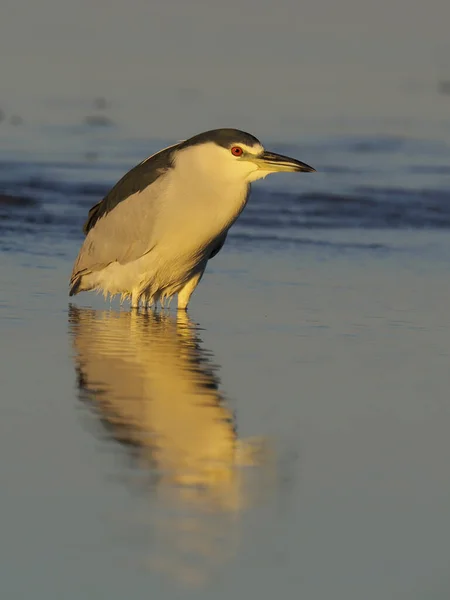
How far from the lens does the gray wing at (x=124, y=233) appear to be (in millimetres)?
10344

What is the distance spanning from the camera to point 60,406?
7180 mm

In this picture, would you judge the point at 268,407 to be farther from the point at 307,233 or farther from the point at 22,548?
the point at 307,233

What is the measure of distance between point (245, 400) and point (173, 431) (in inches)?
29.7

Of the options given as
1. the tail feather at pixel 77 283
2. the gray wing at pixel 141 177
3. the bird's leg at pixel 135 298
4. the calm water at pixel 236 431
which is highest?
the gray wing at pixel 141 177

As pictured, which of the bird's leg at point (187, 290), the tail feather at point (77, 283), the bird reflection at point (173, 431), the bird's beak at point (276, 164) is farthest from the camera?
the tail feather at point (77, 283)

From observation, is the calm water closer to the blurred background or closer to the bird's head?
the blurred background

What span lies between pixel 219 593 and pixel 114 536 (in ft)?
1.88

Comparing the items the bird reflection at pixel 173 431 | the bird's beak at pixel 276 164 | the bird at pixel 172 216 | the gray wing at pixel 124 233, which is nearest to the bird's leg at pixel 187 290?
the bird at pixel 172 216

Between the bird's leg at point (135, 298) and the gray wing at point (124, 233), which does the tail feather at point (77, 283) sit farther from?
the bird's leg at point (135, 298)

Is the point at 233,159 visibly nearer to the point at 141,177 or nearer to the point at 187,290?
the point at 141,177

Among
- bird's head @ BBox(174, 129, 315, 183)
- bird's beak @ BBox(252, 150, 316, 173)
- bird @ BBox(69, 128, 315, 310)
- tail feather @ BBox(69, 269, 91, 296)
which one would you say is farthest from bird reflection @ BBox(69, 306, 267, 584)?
bird's beak @ BBox(252, 150, 316, 173)

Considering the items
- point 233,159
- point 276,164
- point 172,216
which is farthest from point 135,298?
point 276,164

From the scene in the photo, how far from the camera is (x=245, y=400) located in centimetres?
748

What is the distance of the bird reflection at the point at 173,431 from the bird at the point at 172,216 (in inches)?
21.6
